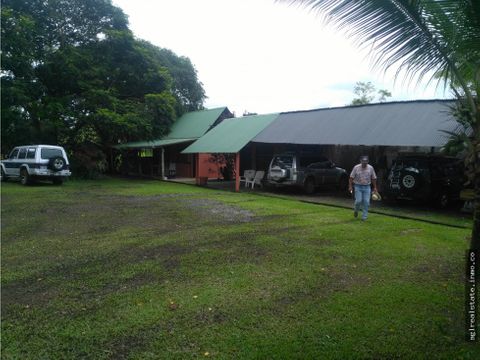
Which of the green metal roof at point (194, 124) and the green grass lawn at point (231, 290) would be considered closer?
the green grass lawn at point (231, 290)

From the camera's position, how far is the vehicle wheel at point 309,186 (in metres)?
16.2

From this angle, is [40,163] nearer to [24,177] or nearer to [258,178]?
[24,177]

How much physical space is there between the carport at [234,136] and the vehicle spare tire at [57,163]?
19.5ft

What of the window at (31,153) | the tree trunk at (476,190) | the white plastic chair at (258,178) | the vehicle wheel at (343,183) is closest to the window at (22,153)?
the window at (31,153)

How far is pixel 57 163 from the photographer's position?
17984 mm

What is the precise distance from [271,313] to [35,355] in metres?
2.36

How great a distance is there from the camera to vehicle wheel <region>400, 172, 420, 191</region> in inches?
470

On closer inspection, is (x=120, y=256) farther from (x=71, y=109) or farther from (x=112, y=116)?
(x=71, y=109)

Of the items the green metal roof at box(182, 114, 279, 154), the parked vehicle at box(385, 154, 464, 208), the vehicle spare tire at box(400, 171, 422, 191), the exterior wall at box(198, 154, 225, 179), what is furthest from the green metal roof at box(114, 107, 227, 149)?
the vehicle spare tire at box(400, 171, 422, 191)

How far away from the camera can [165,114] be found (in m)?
25.5

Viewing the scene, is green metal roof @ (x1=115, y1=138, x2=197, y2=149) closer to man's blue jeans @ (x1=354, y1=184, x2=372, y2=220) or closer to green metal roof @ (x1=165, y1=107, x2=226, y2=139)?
green metal roof @ (x1=165, y1=107, x2=226, y2=139)

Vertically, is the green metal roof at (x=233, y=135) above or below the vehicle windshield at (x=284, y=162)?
above

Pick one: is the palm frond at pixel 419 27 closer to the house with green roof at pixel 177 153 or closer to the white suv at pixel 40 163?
the white suv at pixel 40 163

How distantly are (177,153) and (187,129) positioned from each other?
2007mm
